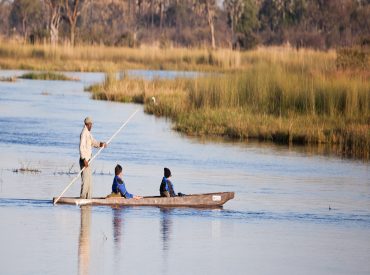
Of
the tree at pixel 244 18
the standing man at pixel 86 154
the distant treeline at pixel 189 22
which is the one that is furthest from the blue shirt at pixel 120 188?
the tree at pixel 244 18

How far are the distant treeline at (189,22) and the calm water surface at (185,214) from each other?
3322 cm

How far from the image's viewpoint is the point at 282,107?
32875mm

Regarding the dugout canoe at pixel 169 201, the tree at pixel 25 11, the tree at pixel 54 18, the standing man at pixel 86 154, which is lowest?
the dugout canoe at pixel 169 201

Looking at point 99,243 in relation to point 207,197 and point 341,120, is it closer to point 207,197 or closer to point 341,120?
point 207,197

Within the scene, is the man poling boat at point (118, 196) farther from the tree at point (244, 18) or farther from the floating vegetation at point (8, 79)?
the tree at point (244, 18)

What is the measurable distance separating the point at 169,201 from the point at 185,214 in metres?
0.42

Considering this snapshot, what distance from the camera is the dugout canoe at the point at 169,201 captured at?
17.9 meters

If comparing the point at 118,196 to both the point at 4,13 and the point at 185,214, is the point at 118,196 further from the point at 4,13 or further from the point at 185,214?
the point at 4,13

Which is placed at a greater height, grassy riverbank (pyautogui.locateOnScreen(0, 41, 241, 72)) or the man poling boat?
grassy riverbank (pyautogui.locateOnScreen(0, 41, 241, 72))

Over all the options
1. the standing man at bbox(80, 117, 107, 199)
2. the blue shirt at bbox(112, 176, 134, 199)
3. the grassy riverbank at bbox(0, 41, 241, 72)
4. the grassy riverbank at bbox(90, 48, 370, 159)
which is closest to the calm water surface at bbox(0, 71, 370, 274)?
the blue shirt at bbox(112, 176, 134, 199)

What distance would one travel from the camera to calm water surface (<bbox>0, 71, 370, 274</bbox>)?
46.6 ft

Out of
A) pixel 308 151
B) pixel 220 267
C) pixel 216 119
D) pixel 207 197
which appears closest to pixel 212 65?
pixel 216 119

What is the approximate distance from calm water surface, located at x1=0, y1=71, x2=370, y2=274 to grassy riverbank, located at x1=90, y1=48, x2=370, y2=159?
4.55 ft

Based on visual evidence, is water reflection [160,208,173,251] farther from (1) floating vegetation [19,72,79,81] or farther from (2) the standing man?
(1) floating vegetation [19,72,79,81]
